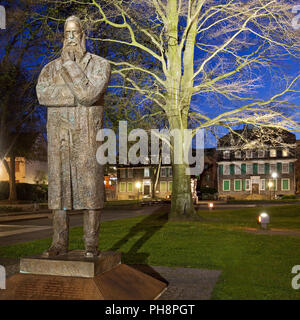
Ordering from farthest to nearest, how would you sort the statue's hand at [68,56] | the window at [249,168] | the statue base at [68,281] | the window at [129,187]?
1. the window at [129,187]
2. the window at [249,168]
3. the statue's hand at [68,56]
4. the statue base at [68,281]

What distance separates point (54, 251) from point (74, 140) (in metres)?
1.35

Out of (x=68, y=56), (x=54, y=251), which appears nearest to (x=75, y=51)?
(x=68, y=56)

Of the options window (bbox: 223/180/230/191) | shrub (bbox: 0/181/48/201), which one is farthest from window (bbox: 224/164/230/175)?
shrub (bbox: 0/181/48/201)

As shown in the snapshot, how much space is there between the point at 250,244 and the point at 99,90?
7825 millimetres

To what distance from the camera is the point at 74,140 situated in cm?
463

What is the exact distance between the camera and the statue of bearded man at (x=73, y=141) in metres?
4.59

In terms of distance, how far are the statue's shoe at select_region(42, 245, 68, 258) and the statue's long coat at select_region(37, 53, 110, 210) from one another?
1.60 ft

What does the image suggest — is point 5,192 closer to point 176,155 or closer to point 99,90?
point 176,155

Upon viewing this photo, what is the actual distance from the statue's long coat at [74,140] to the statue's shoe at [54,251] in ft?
1.60

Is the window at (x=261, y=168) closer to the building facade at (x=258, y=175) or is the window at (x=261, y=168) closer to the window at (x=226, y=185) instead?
the building facade at (x=258, y=175)

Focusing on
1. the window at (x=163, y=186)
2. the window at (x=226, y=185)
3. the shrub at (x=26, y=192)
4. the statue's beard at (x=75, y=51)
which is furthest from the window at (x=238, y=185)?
the statue's beard at (x=75, y=51)
